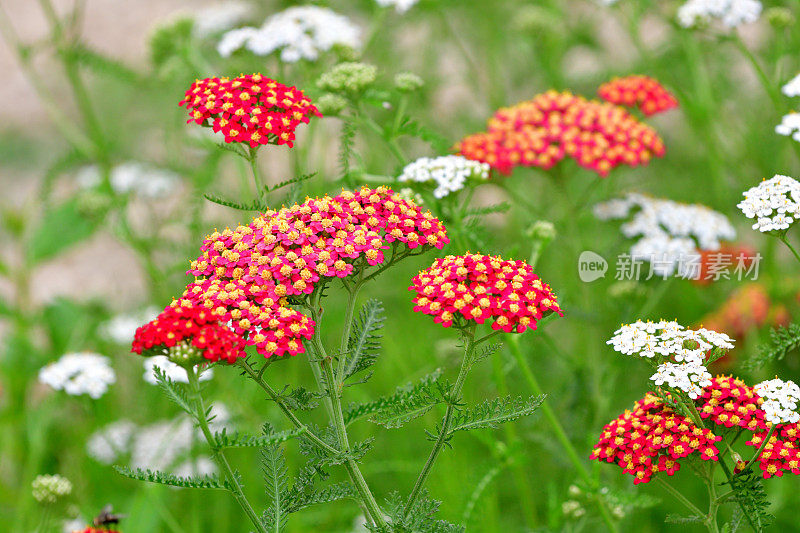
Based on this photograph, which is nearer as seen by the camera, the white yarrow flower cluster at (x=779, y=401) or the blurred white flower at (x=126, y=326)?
the white yarrow flower cluster at (x=779, y=401)

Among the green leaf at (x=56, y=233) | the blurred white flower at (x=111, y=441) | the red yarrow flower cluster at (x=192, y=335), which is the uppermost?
the red yarrow flower cluster at (x=192, y=335)

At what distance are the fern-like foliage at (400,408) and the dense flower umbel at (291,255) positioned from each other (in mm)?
268

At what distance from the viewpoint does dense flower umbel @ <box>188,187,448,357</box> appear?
79.3 inches

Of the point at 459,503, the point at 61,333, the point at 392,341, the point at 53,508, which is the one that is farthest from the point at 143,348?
the point at 61,333

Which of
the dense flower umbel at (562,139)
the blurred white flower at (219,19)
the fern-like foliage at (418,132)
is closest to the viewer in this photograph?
the fern-like foliage at (418,132)

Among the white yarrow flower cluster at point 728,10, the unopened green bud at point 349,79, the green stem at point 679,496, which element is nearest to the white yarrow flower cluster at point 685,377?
the green stem at point 679,496

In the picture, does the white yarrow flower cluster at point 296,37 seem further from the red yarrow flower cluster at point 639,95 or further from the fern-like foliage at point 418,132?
the red yarrow flower cluster at point 639,95

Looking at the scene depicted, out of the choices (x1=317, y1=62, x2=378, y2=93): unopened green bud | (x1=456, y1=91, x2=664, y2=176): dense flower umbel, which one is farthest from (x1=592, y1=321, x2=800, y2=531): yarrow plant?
(x1=317, y1=62, x2=378, y2=93): unopened green bud

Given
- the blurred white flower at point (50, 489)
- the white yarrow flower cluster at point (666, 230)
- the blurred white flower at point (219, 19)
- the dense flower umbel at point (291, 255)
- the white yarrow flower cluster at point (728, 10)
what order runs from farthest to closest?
the blurred white flower at point (219, 19), the white yarrow flower cluster at point (728, 10), the white yarrow flower cluster at point (666, 230), the blurred white flower at point (50, 489), the dense flower umbel at point (291, 255)

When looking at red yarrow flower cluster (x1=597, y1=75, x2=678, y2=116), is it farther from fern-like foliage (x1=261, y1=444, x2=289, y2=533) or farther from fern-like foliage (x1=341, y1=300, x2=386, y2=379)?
fern-like foliage (x1=261, y1=444, x2=289, y2=533)

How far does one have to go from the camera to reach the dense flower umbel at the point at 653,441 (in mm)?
2066

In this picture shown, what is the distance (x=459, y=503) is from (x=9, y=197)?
593 cm

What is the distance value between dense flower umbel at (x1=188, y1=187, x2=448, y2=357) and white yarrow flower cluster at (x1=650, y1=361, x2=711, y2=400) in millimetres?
622

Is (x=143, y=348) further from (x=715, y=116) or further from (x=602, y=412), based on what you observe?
(x=715, y=116)
